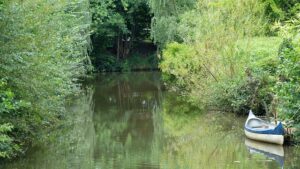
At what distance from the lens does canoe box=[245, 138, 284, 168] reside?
1457 cm

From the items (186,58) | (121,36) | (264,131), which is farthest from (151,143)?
(121,36)

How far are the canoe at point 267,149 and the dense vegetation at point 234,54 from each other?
5.52 feet

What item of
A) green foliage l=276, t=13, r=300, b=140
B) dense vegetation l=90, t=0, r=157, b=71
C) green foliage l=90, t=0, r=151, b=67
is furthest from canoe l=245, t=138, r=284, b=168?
dense vegetation l=90, t=0, r=157, b=71

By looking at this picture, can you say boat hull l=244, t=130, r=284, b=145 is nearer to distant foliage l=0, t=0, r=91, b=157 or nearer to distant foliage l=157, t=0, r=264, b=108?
distant foliage l=157, t=0, r=264, b=108

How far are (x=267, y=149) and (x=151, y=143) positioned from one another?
3552 mm

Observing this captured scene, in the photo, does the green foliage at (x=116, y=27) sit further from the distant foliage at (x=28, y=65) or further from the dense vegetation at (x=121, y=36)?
the distant foliage at (x=28, y=65)

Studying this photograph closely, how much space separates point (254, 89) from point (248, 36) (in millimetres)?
3212

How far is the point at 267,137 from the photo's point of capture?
16250 mm

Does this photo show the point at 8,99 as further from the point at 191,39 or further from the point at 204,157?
the point at 191,39

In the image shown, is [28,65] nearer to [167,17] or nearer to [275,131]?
[275,131]

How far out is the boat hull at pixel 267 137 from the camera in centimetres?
1584

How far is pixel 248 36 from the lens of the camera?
22.6 meters

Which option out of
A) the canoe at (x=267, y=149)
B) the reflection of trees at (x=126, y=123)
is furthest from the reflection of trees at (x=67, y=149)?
the canoe at (x=267, y=149)

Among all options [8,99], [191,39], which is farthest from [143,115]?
[8,99]
